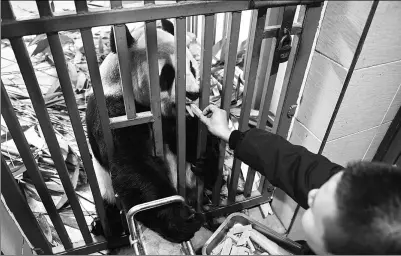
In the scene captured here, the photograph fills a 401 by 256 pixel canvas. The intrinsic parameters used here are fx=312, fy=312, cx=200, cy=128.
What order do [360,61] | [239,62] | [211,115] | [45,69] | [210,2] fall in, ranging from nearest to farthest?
[210,2], [360,61], [211,115], [239,62], [45,69]

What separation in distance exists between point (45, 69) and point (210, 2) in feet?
10.7

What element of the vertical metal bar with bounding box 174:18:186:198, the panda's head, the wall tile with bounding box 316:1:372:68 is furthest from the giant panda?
the wall tile with bounding box 316:1:372:68

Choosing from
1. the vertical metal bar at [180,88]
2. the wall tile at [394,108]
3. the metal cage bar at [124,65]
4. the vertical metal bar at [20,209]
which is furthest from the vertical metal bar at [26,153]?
the wall tile at [394,108]

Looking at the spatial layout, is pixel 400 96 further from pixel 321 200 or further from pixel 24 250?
pixel 24 250

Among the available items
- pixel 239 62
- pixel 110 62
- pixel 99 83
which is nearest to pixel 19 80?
pixel 110 62

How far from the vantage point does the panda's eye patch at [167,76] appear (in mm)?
1852

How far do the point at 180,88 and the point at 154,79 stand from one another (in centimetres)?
13

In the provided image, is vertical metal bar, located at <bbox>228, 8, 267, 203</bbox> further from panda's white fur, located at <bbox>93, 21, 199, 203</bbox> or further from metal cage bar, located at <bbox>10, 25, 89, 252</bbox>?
metal cage bar, located at <bbox>10, 25, 89, 252</bbox>

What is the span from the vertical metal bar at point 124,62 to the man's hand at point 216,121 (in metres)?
0.35

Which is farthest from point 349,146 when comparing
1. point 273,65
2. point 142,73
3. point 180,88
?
point 142,73

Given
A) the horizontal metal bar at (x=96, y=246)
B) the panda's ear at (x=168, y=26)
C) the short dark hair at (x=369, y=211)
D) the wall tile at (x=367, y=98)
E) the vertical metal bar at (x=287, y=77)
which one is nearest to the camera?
the short dark hair at (x=369, y=211)

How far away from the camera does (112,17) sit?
110 cm

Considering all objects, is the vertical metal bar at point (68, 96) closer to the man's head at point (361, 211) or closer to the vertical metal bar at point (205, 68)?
the vertical metal bar at point (205, 68)

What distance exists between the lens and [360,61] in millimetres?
1347
